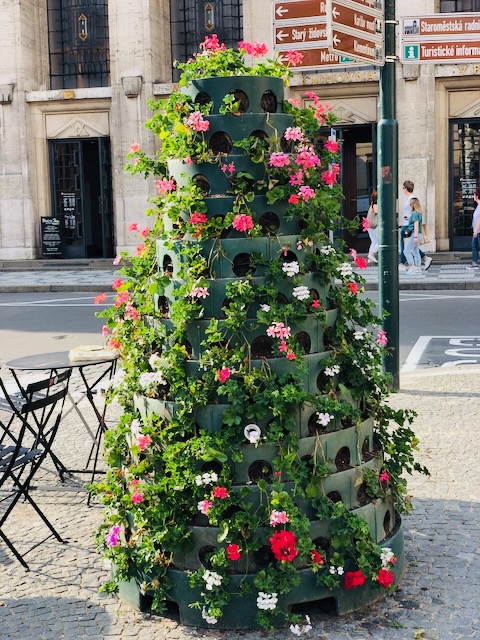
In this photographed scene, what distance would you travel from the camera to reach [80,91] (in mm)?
25062

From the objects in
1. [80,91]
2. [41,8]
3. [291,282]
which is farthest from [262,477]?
[41,8]

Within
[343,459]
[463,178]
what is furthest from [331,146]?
[463,178]

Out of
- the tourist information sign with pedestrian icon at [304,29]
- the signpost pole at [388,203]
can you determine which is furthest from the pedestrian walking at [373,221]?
the tourist information sign with pedestrian icon at [304,29]

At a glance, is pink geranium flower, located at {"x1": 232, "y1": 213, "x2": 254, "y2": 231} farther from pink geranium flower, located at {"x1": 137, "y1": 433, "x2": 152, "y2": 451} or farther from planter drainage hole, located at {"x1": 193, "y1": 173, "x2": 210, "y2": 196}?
pink geranium flower, located at {"x1": 137, "y1": 433, "x2": 152, "y2": 451}

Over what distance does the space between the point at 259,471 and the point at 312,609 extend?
27.3 inches

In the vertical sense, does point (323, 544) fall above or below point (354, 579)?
above

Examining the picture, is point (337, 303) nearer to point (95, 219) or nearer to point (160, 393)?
point (160, 393)

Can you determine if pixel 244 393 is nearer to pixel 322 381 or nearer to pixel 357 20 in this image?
pixel 322 381

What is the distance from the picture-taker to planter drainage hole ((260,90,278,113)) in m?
4.47

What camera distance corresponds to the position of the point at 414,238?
20.3 m

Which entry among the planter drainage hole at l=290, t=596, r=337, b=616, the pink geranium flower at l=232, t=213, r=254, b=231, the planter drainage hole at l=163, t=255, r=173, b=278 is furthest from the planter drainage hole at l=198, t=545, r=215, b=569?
the pink geranium flower at l=232, t=213, r=254, b=231

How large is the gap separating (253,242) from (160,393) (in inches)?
32.4

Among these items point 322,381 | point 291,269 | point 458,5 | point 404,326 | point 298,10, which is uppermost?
point 458,5

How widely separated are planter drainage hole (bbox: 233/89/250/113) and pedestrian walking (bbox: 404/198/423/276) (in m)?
16.0
